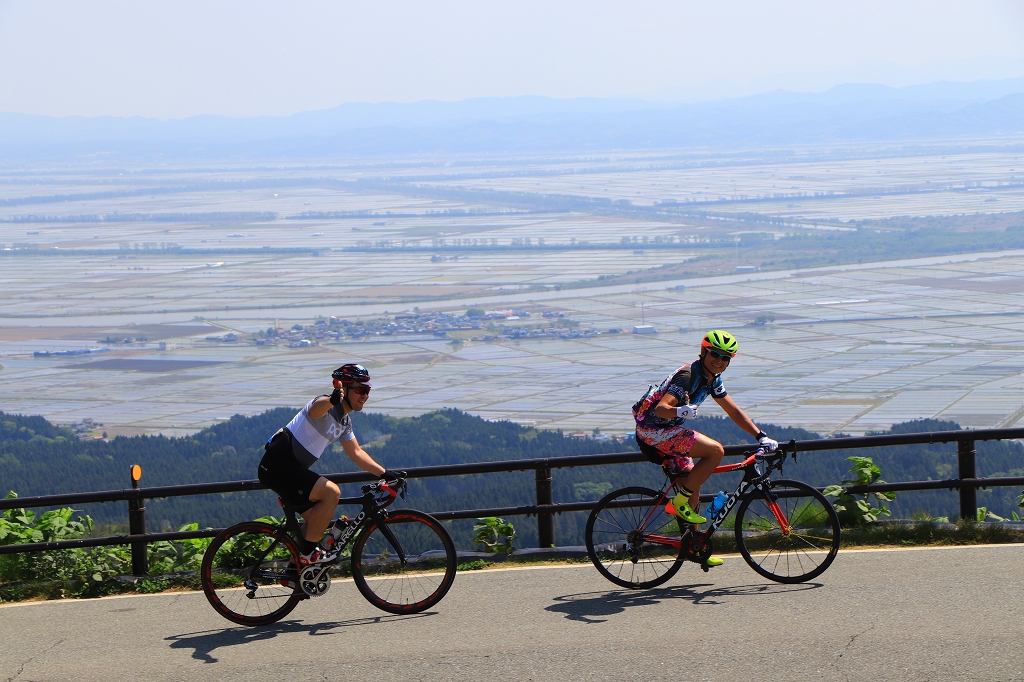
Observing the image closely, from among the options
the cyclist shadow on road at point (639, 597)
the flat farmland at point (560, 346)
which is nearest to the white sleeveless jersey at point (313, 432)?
the cyclist shadow on road at point (639, 597)

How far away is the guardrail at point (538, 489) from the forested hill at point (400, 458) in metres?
21.6

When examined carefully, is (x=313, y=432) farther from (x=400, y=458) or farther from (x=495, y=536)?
(x=400, y=458)

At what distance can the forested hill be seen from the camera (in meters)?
41.0

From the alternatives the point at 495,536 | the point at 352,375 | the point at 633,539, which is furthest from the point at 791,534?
the point at 352,375

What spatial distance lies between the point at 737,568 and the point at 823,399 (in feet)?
281

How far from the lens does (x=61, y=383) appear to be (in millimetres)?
122125

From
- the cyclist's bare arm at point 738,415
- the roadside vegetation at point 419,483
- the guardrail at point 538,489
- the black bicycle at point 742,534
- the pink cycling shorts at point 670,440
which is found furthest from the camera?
the roadside vegetation at point 419,483

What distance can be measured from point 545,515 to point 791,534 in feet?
6.74

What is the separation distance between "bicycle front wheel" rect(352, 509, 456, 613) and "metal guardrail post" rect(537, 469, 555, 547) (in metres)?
1.34

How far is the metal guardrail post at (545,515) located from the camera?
898 cm

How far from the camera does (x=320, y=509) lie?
7.39 m

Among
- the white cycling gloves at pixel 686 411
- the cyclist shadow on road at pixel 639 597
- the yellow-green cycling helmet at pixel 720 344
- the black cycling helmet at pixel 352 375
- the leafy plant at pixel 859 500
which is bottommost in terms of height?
the cyclist shadow on road at pixel 639 597

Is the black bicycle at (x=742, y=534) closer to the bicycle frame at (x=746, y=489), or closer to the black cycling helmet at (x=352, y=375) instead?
the bicycle frame at (x=746, y=489)

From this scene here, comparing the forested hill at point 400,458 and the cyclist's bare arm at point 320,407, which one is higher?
the cyclist's bare arm at point 320,407
